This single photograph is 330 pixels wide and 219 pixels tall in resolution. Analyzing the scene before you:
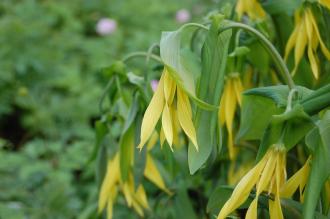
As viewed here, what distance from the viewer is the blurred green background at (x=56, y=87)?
5.76 ft

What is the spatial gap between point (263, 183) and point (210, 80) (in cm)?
14

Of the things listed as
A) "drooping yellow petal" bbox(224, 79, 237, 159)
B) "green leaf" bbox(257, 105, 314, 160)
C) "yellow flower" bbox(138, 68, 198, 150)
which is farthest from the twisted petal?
"drooping yellow petal" bbox(224, 79, 237, 159)

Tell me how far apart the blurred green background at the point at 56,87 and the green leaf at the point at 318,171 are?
0.93 metres

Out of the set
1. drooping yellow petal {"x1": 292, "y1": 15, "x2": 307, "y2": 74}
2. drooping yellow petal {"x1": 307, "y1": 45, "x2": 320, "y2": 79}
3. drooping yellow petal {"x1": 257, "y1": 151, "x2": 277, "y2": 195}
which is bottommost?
drooping yellow petal {"x1": 257, "y1": 151, "x2": 277, "y2": 195}

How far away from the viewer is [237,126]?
1.18 metres

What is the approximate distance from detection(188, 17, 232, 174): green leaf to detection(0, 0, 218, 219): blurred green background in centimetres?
83

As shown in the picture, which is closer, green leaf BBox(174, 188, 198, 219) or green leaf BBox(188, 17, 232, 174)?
green leaf BBox(188, 17, 232, 174)

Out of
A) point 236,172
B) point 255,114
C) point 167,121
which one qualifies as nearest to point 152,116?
point 167,121

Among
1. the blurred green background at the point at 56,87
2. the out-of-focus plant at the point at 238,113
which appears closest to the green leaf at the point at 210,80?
the out-of-focus plant at the point at 238,113

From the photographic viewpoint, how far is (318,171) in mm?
750

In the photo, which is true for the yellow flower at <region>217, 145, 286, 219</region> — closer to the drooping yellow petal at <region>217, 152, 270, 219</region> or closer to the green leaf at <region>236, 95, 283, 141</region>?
the drooping yellow petal at <region>217, 152, 270, 219</region>

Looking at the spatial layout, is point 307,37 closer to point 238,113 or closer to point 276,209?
point 238,113

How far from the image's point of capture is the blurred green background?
69.2 inches

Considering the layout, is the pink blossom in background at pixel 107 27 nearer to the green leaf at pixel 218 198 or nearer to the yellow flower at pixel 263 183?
the green leaf at pixel 218 198
